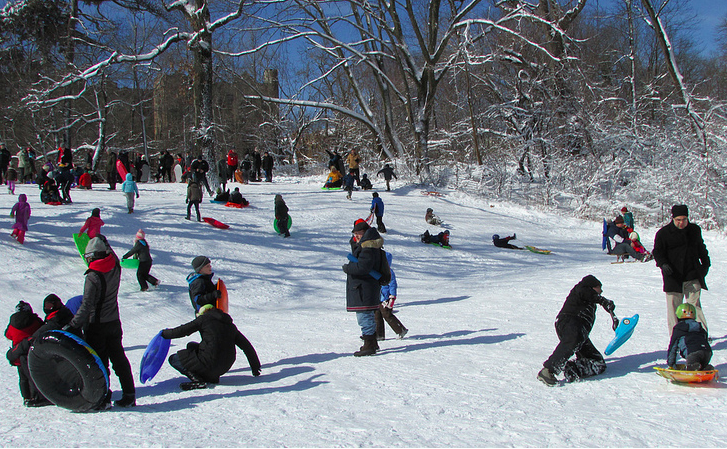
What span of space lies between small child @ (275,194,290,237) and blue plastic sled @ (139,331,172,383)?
11.0m

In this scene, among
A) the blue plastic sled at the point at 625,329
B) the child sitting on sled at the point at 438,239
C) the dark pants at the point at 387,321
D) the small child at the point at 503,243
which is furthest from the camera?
the small child at the point at 503,243

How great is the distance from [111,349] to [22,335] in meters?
0.83

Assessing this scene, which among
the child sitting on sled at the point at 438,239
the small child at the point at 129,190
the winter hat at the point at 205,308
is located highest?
the small child at the point at 129,190

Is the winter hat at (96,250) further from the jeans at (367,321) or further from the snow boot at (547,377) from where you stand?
the snow boot at (547,377)

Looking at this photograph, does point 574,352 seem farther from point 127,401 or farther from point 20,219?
point 20,219

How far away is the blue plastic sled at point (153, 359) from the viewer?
5.07 metres

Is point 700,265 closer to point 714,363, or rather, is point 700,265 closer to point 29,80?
point 714,363

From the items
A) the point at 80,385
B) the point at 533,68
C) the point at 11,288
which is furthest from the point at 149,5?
the point at 80,385

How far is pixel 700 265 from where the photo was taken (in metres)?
5.91

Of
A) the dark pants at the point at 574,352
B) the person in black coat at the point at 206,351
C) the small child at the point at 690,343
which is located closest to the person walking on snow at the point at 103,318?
the person in black coat at the point at 206,351

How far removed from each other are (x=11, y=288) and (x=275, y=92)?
32985 mm

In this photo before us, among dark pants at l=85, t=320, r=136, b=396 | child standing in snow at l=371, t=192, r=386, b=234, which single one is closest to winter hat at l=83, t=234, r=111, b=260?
dark pants at l=85, t=320, r=136, b=396

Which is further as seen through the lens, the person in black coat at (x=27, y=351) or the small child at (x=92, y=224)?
the small child at (x=92, y=224)

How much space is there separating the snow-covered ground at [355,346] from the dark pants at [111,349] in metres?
0.27
